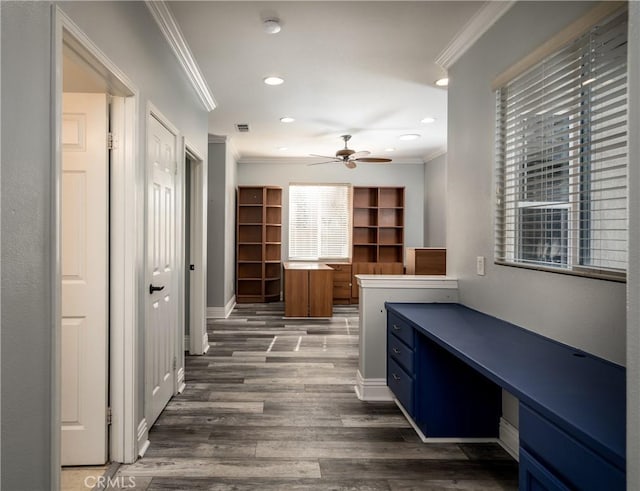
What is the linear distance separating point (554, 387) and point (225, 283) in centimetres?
524

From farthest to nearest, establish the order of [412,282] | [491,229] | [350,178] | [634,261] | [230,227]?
[350,178] → [230,227] → [412,282] → [491,229] → [634,261]

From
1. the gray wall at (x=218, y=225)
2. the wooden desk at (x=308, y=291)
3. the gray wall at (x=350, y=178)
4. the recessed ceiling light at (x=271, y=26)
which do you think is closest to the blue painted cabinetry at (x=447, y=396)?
the recessed ceiling light at (x=271, y=26)

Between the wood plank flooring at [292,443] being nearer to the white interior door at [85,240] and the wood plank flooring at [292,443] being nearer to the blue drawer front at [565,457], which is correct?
the white interior door at [85,240]

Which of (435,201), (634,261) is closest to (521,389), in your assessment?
(634,261)

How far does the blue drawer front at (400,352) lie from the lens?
2.55m

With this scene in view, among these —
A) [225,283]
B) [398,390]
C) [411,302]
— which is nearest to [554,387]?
[398,390]

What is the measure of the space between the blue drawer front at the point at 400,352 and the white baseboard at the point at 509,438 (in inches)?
25.3

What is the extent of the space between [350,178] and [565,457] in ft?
23.1

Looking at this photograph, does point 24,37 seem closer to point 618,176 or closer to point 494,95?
point 618,176

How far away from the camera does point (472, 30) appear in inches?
108

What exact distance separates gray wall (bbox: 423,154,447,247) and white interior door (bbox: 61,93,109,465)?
5.81m

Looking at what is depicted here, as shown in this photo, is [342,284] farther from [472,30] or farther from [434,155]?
[472,30]

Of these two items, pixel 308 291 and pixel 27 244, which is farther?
pixel 308 291

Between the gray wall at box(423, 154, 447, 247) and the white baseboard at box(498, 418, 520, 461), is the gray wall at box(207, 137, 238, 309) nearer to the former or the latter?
the gray wall at box(423, 154, 447, 247)
